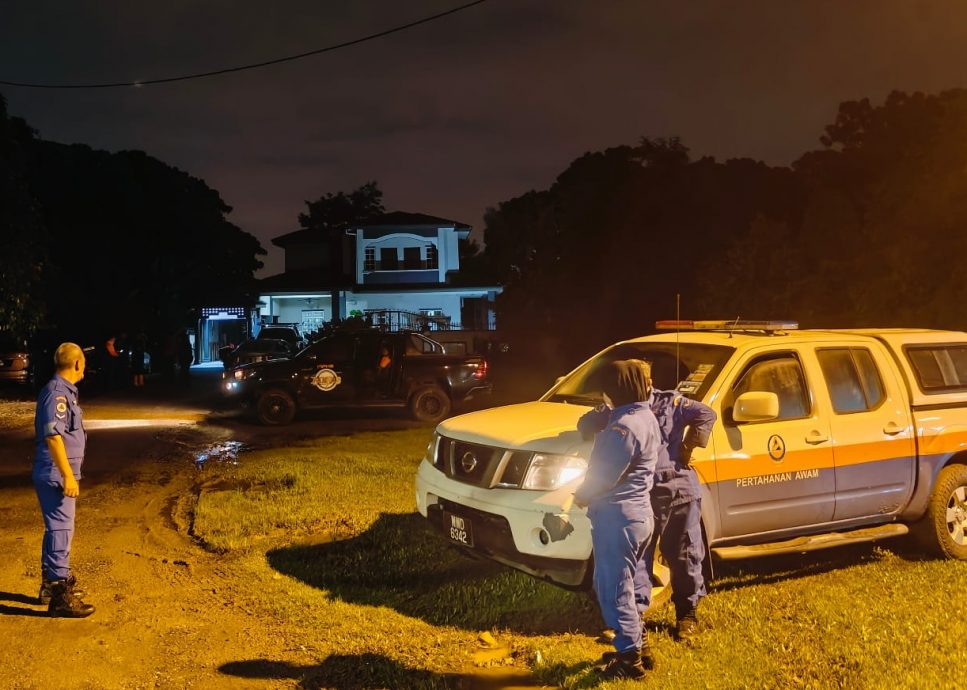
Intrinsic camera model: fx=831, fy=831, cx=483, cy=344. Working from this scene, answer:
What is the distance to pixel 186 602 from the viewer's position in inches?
222

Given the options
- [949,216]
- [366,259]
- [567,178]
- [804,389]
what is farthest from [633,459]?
[366,259]

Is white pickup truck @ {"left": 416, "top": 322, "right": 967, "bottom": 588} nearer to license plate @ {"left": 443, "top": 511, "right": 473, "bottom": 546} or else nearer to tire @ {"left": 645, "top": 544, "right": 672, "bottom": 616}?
license plate @ {"left": 443, "top": 511, "right": 473, "bottom": 546}

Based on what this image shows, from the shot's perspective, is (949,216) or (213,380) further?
(213,380)

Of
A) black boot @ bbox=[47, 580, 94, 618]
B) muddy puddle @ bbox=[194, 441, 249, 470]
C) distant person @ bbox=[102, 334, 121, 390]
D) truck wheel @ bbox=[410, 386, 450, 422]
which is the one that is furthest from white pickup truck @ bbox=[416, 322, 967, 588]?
distant person @ bbox=[102, 334, 121, 390]

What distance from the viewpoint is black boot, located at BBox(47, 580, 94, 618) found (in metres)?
5.27

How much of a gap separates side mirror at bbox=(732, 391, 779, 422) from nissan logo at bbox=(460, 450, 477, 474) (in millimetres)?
1772

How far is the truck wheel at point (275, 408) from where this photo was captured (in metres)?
14.9

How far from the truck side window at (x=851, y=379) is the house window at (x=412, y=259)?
3835cm

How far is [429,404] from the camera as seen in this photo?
1570 centimetres

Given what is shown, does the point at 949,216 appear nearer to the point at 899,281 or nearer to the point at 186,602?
the point at 899,281

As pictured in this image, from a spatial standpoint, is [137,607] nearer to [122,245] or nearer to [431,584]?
[431,584]

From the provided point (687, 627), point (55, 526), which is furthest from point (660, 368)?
point (55, 526)

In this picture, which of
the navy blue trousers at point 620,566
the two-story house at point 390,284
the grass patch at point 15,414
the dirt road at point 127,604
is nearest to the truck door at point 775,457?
the navy blue trousers at point 620,566

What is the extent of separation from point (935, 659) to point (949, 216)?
38.2 feet
